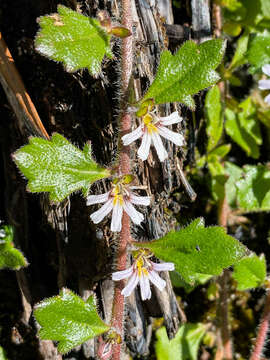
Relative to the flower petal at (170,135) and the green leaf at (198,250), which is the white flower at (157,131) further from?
the green leaf at (198,250)

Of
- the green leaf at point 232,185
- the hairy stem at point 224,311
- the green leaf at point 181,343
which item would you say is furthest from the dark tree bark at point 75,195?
the green leaf at point 232,185

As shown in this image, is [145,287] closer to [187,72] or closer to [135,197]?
[135,197]

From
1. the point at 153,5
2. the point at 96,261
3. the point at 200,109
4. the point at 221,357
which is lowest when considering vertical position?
the point at 221,357

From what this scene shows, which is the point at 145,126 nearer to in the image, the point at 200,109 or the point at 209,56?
the point at 209,56

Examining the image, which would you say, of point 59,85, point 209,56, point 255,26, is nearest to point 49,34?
point 59,85

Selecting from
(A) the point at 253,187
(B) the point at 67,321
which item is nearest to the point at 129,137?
(B) the point at 67,321

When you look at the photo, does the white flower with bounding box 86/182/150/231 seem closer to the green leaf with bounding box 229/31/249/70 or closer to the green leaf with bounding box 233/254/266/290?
the green leaf with bounding box 233/254/266/290
